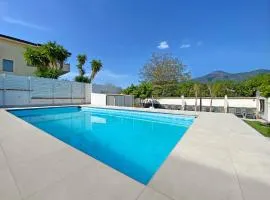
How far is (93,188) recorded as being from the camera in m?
1.78

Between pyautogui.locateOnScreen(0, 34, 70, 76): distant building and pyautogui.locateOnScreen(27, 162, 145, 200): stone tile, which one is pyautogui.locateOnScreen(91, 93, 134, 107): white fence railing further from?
pyautogui.locateOnScreen(27, 162, 145, 200): stone tile

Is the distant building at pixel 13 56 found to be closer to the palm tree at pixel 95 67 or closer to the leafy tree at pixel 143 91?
the palm tree at pixel 95 67

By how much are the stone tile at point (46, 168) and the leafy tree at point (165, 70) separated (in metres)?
24.2

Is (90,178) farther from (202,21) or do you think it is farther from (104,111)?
(202,21)

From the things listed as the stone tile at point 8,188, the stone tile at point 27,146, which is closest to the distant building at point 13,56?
the stone tile at point 27,146

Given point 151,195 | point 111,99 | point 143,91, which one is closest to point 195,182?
point 151,195

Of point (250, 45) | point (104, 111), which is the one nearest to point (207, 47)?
point (250, 45)

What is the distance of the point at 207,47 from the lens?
2575cm

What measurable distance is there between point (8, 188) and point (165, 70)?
25.9 metres

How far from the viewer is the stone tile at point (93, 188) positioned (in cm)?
163

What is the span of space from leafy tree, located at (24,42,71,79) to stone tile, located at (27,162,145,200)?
1717 centimetres

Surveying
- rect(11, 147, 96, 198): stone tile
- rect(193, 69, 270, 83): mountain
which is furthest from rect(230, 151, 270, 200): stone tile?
rect(193, 69, 270, 83): mountain

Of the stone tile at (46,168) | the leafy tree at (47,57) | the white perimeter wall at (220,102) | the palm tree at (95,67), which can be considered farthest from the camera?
the palm tree at (95,67)

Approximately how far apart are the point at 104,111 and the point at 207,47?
22.0m
